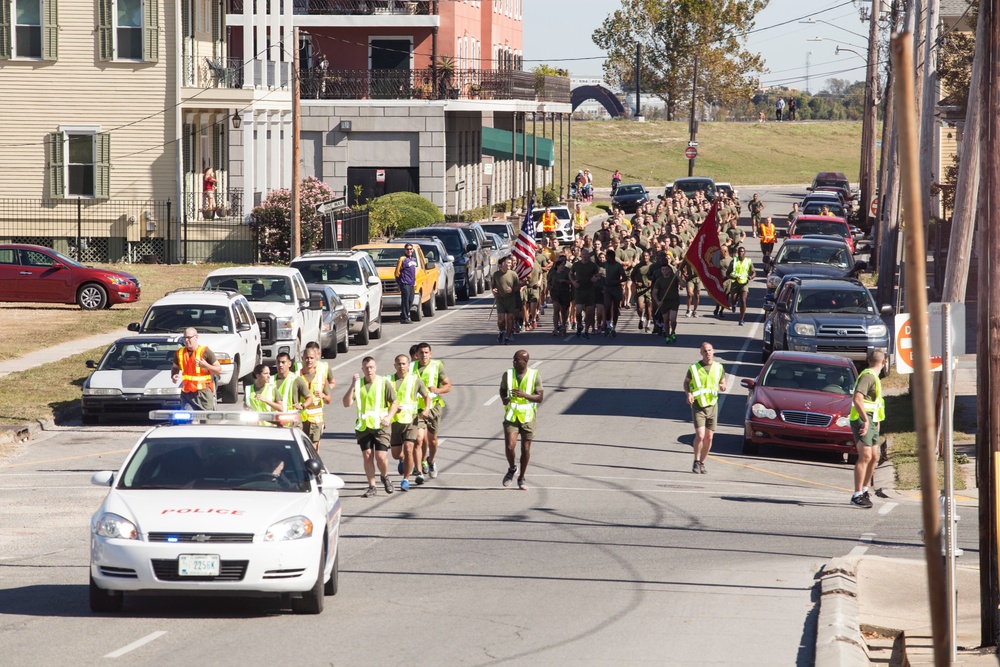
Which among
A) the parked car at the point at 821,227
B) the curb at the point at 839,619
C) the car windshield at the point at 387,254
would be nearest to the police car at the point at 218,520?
the curb at the point at 839,619

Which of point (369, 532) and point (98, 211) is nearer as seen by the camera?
point (369, 532)

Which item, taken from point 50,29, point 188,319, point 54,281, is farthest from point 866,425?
point 50,29

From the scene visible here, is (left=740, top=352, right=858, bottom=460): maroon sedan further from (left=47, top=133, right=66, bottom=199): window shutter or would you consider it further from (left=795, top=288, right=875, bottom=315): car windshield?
(left=47, top=133, right=66, bottom=199): window shutter

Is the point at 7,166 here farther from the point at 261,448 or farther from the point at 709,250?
the point at 261,448

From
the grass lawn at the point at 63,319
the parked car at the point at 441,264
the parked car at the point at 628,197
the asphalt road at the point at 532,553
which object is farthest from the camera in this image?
the parked car at the point at 628,197

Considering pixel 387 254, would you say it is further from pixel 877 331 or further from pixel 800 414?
pixel 800 414

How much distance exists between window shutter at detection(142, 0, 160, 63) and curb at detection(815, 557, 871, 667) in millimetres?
34031

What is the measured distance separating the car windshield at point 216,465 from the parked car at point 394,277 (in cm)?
2292

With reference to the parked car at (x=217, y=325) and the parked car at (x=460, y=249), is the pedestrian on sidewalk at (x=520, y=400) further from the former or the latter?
the parked car at (x=460, y=249)

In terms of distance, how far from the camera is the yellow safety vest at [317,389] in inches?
668

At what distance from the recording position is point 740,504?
55.8 feet

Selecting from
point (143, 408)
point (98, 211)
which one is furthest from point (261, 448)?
point (98, 211)

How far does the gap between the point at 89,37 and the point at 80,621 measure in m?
35.1

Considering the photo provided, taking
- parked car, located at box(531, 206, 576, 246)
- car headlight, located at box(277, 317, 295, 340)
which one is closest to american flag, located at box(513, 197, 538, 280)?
car headlight, located at box(277, 317, 295, 340)
